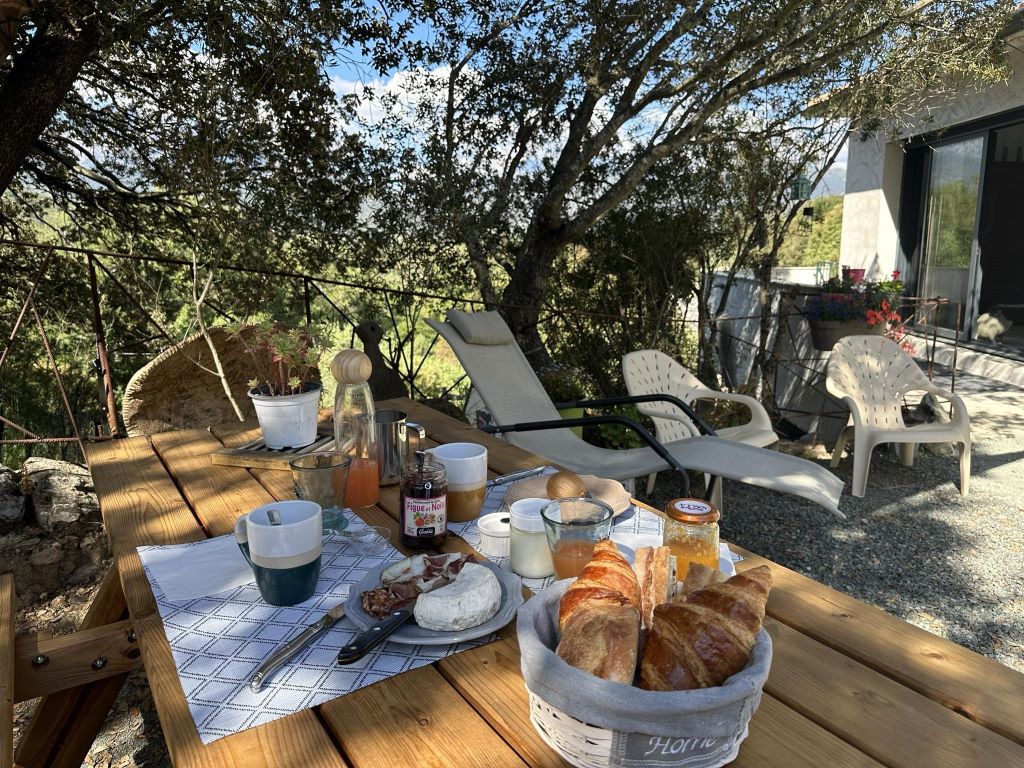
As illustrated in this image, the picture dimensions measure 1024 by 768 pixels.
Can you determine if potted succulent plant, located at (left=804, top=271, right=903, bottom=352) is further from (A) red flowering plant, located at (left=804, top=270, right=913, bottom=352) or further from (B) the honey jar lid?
(B) the honey jar lid

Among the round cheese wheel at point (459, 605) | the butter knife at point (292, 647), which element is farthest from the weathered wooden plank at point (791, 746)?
the butter knife at point (292, 647)

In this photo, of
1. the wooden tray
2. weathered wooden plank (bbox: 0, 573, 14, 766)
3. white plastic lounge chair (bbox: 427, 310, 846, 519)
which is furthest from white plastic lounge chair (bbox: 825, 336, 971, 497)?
weathered wooden plank (bbox: 0, 573, 14, 766)

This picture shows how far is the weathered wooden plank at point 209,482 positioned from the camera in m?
1.50

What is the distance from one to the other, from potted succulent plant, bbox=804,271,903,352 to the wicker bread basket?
473 centimetres

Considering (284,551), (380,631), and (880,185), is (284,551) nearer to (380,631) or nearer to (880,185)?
(380,631)

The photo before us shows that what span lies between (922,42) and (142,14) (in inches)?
189

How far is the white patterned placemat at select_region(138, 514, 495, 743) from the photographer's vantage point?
32.8 inches

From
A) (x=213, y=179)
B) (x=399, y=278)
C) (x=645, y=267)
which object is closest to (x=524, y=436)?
(x=213, y=179)

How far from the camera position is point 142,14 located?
3199 mm

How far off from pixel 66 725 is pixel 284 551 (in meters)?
0.90

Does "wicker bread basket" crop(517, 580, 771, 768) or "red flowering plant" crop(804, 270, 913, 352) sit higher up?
"red flowering plant" crop(804, 270, 913, 352)

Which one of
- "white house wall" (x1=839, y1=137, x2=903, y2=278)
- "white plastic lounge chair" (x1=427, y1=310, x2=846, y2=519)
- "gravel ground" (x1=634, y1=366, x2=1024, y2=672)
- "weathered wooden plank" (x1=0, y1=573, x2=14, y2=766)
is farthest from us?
"white house wall" (x1=839, y1=137, x2=903, y2=278)

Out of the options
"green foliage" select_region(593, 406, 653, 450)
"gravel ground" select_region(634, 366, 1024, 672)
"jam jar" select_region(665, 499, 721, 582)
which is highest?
"jam jar" select_region(665, 499, 721, 582)

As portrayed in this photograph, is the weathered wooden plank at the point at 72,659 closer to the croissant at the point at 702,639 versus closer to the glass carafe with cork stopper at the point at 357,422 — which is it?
the glass carafe with cork stopper at the point at 357,422
